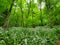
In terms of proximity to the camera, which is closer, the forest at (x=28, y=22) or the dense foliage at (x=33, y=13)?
the forest at (x=28, y=22)

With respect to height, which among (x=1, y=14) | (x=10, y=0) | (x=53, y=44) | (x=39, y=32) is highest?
(x=10, y=0)

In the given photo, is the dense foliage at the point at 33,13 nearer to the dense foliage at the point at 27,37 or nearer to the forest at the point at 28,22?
the forest at the point at 28,22

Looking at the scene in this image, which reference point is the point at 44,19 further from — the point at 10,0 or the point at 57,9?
the point at 10,0

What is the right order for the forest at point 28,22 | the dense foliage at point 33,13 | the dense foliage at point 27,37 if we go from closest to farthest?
Answer: the dense foliage at point 27,37
the forest at point 28,22
the dense foliage at point 33,13

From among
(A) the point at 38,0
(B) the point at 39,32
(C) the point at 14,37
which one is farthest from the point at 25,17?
(C) the point at 14,37

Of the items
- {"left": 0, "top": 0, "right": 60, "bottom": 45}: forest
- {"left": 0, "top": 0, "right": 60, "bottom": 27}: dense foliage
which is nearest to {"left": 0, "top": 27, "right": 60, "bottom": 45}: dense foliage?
{"left": 0, "top": 0, "right": 60, "bottom": 45}: forest

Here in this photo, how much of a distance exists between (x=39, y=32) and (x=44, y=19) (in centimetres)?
332

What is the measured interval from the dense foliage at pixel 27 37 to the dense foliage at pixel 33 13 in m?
1.62

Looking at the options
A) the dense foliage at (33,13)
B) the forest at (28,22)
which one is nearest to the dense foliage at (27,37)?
the forest at (28,22)

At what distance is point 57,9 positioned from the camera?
32.4ft

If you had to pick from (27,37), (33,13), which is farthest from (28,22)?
(27,37)

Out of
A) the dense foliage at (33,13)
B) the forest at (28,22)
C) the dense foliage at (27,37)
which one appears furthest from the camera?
the dense foliage at (33,13)

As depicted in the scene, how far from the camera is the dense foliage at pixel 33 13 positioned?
8609 mm

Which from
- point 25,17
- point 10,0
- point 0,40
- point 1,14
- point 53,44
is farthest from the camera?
point 25,17
